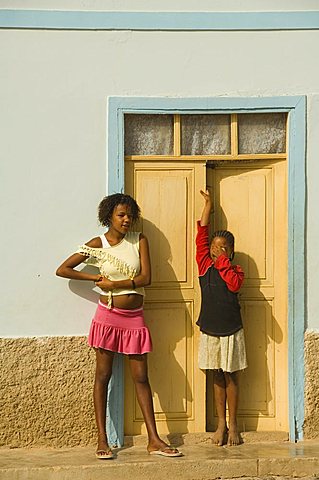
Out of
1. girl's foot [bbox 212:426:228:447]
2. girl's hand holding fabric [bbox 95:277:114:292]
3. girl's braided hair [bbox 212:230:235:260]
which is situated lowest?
girl's foot [bbox 212:426:228:447]

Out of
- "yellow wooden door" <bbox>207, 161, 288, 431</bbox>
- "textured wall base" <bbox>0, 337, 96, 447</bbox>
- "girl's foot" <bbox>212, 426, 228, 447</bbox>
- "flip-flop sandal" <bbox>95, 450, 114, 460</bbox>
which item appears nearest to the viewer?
"flip-flop sandal" <bbox>95, 450, 114, 460</bbox>

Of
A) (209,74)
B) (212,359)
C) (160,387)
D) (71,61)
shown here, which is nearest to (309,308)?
(212,359)

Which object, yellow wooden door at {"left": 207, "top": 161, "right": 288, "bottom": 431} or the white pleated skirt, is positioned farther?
yellow wooden door at {"left": 207, "top": 161, "right": 288, "bottom": 431}

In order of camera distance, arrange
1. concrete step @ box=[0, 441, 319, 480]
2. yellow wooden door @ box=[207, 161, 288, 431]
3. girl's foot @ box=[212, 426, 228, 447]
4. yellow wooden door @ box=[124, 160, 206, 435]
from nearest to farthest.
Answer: concrete step @ box=[0, 441, 319, 480] < girl's foot @ box=[212, 426, 228, 447] < yellow wooden door @ box=[124, 160, 206, 435] < yellow wooden door @ box=[207, 161, 288, 431]

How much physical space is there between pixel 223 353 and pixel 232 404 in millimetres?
426

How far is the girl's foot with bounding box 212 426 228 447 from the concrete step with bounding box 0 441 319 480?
0.06 m

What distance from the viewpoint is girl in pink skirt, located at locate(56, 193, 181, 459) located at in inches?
264

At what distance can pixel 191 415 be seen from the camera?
7152mm

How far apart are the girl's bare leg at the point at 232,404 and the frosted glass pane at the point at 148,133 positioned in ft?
5.99

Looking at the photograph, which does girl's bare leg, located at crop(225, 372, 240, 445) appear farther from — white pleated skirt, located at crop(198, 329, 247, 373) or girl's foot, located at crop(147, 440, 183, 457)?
girl's foot, located at crop(147, 440, 183, 457)

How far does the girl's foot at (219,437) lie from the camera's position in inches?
275

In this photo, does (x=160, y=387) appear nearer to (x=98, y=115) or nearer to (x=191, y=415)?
(x=191, y=415)

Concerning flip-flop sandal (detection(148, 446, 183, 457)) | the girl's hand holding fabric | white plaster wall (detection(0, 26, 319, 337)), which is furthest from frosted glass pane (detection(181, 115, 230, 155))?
flip-flop sandal (detection(148, 446, 183, 457))

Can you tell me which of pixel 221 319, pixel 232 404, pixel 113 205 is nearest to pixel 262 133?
pixel 113 205
